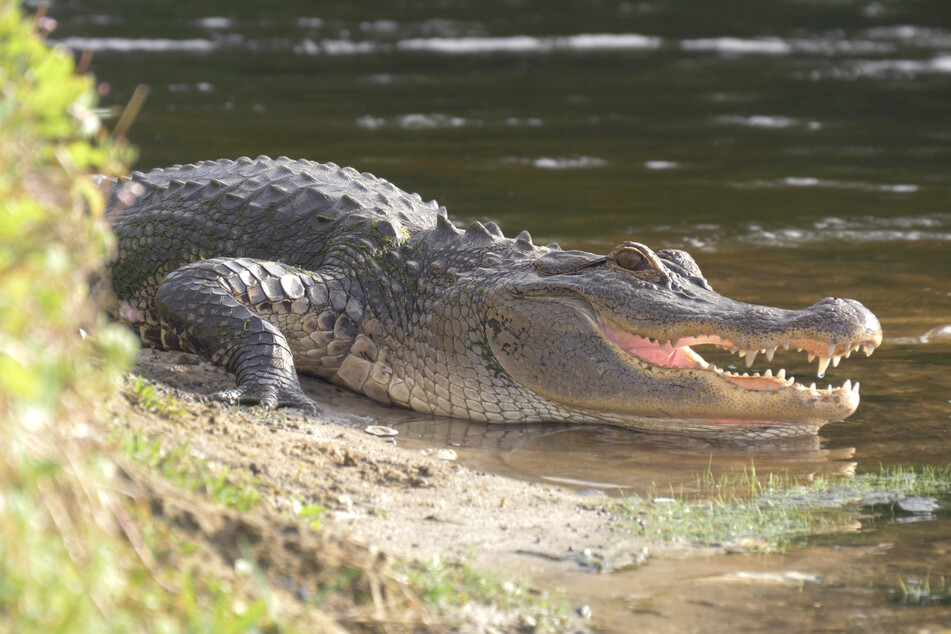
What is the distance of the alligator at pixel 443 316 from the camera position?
486 cm

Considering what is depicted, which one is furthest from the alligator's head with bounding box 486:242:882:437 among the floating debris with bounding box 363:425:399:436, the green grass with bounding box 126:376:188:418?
the green grass with bounding box 126:376:188:418

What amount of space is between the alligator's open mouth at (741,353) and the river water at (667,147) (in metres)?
0.28

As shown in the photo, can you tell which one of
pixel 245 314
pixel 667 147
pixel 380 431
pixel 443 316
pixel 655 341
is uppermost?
pixel 667 147

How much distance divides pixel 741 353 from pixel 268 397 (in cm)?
207

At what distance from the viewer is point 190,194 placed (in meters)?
5.97

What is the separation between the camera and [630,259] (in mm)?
5078

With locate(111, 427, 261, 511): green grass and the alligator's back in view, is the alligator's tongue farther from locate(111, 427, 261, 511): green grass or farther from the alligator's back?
locate(111, 427, 261, 511): green grass

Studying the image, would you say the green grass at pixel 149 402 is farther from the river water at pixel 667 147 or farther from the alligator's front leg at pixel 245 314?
the river water at pixel 667 147

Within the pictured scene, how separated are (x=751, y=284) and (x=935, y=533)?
4025mm

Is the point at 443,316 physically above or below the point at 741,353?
below

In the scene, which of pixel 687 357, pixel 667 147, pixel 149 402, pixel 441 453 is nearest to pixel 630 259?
pixel 687 357

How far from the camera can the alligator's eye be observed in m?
5.06

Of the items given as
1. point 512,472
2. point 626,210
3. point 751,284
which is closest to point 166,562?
point 512,472

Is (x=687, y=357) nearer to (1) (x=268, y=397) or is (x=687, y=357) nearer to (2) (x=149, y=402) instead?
(1) (x=268, y=397)
